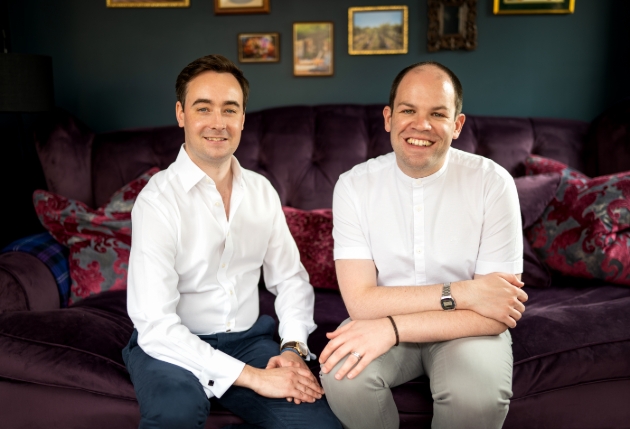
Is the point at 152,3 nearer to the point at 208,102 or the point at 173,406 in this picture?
the point at 208,102

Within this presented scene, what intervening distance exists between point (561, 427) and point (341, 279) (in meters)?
0.78

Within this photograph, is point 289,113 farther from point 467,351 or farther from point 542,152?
point 467,351

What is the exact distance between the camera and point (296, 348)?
1581 millimetres

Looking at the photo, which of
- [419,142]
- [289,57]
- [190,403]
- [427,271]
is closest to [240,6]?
[289,57]

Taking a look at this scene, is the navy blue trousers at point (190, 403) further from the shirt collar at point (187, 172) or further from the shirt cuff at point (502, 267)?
the shirt cuff at point (502, 267)

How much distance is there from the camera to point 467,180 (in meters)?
1.62

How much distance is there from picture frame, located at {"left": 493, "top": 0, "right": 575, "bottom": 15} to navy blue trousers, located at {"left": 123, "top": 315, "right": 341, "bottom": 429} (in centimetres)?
226

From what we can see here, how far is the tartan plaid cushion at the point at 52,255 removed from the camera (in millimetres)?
2057

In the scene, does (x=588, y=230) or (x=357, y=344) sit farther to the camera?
(x=588, y=230)

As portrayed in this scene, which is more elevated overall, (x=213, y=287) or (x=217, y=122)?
(x=217, y=122)

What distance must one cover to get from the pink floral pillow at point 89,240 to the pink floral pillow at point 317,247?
2.25 feet

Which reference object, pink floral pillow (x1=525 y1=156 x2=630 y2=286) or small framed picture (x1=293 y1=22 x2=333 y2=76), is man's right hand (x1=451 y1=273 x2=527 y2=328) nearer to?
pink floral pillow (x1=525 y1=156 x2=630 y2=286)

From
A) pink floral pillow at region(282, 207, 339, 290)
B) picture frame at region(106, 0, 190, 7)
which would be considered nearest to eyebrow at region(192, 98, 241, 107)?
pink floral pillow at region(282, 207, 339, 290)

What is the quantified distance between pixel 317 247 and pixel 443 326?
0.76 metres
